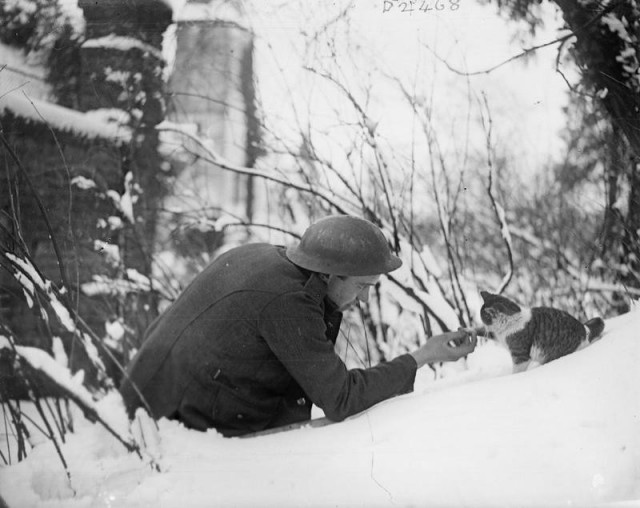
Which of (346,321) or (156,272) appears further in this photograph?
(346,321)

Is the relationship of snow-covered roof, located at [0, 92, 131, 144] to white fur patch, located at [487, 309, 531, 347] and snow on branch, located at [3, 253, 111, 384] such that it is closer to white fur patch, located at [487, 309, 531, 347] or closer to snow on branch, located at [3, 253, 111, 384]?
snow on branch, located at [3, 253, 111, 384]

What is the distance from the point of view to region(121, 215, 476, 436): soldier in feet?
6.28

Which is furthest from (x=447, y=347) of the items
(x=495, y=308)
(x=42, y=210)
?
(x=42, y=210)

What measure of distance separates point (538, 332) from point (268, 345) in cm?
98

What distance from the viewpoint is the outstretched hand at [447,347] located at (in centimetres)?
210

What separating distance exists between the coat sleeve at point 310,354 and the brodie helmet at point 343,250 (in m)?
0.13

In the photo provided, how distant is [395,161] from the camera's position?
2266 millimetres

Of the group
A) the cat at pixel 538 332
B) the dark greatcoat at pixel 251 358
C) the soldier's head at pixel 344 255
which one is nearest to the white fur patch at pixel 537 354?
the cat at pixel 538 332

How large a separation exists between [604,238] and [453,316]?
0.66 m

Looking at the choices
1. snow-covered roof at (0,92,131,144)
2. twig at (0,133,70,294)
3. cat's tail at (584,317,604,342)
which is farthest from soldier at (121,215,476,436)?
snow-covered roof at (0,92,131,144)

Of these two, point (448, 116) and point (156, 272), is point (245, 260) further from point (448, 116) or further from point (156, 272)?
point (448, 116)

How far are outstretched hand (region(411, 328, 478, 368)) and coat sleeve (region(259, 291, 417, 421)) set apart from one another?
256mm

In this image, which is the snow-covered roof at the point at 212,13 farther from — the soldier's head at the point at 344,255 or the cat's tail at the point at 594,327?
the cat's tail at the point at 594,327

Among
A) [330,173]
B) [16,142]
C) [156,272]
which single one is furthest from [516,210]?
[16,142]
